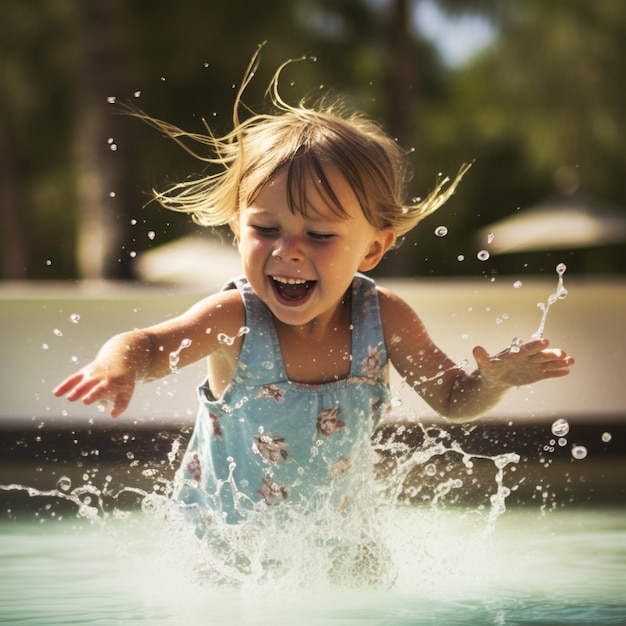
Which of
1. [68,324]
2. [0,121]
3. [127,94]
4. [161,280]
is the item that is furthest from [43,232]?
[68,324]

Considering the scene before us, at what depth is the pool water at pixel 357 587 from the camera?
121 inches

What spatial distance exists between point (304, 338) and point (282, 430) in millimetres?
271

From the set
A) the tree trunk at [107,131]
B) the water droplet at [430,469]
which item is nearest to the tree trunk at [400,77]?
the tree trunk at [107,131]

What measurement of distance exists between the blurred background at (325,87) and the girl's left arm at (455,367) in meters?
7.88

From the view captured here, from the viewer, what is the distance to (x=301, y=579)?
340cm

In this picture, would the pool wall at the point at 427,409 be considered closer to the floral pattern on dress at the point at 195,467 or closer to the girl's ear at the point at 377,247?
the floral pattern on dress at the point at 195,467

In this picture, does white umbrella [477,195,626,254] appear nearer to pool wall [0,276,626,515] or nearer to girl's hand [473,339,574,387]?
pool wall [0,276,626,515]

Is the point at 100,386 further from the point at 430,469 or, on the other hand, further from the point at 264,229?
the point at 430,469

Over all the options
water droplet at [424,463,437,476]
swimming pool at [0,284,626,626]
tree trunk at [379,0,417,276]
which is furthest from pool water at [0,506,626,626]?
tree trunk at [379,0,417,276]

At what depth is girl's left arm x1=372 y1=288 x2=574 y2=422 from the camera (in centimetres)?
333

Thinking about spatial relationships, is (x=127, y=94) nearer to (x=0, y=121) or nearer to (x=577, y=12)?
(x=0, y=121)

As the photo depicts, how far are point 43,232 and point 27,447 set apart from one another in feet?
100

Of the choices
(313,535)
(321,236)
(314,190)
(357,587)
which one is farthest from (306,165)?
(357,587)

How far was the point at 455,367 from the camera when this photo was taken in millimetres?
3596
